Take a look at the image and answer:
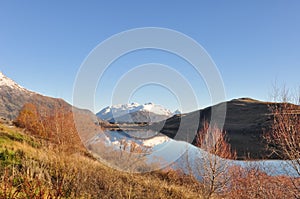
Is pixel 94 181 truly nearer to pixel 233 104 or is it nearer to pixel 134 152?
pixel 134 152

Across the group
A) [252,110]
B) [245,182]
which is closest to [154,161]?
[245,182]

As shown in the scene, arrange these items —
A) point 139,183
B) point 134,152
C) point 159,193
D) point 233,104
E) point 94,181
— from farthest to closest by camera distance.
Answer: point 233,104
point 134,152
point 139,183
point 159,193
point 94,181

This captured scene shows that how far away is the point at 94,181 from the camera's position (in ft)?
39.8

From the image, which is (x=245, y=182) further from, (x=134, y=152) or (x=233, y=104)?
(x=233, y=104)

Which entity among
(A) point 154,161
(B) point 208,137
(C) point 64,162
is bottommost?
(A) point 154,161

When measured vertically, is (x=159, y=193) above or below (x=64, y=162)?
below

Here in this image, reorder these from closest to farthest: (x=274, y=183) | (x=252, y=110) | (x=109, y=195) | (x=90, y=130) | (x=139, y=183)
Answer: (x=109, y=195)
(x=139, y=183)
(x=274, y=183)
(x=90, y=130)
(x=252, y=110)

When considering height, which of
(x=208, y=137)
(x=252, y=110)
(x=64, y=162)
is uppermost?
(x=252, y=110)

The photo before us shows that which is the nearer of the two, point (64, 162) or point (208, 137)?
point (64, 162)

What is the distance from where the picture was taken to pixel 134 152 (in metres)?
34.1

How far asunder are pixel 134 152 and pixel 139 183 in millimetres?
19237

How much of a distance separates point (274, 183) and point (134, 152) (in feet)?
63.0

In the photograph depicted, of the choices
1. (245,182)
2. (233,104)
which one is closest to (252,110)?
(233,104)

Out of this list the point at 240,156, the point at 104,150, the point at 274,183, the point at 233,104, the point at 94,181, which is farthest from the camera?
the point at 233,104
